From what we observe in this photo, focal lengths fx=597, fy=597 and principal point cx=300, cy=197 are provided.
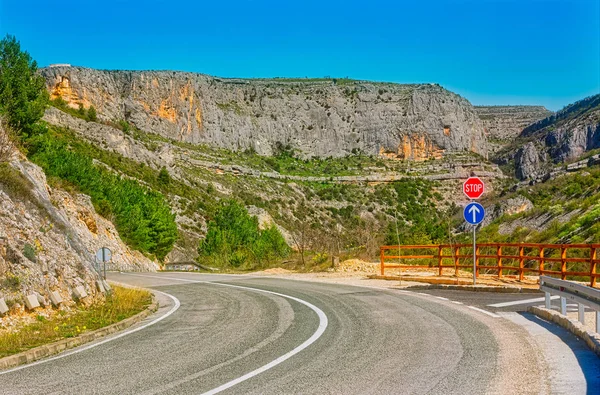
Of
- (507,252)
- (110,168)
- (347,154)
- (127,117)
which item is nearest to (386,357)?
(507,252)

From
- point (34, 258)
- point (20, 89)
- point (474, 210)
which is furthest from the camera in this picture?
point (20, 89)

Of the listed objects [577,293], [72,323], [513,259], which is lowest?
[72,323]

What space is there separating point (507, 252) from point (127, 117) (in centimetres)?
12368

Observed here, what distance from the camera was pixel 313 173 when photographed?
139 m

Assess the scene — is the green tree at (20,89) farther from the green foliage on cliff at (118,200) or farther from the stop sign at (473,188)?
the stop sign at (473,188)

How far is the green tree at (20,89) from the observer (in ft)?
137

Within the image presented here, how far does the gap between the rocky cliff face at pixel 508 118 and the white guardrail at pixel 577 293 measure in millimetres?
173335

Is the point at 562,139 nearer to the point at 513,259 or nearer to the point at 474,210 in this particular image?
the point at 513,259

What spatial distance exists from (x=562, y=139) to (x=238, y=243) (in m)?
79.6

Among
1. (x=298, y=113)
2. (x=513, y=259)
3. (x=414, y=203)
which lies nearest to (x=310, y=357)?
(x=513, y=259)

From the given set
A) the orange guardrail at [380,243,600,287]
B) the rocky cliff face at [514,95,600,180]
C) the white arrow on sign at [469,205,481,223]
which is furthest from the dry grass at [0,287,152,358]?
the rocky cliff face at [514,95,600,180]

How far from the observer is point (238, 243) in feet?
213

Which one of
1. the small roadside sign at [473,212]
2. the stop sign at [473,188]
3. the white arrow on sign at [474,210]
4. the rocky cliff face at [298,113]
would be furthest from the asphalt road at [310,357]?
the rocky cliff face at [298,113]

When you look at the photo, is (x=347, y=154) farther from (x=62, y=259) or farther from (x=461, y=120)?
(x=62, y=259)
